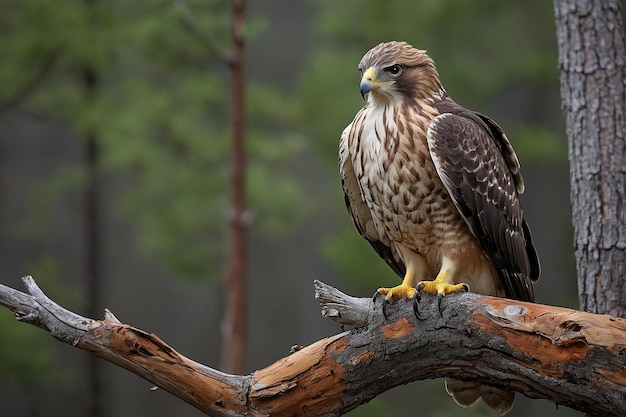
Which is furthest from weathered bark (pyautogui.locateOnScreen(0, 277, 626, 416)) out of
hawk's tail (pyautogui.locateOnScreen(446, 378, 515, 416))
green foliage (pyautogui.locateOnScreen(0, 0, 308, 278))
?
green foliage (pyautogui.locateOnScreen(0, 0, 308, 278))

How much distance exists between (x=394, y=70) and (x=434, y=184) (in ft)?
1.68

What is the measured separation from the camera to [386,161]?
330cm

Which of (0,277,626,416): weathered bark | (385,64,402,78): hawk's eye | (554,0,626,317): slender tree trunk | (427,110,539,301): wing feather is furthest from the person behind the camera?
(554,0,626,317): slender tree trunk

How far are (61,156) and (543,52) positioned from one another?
4.65m

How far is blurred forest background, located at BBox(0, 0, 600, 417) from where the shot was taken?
6.51 metres

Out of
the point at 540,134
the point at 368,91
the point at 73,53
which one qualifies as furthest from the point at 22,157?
the point at 368,91

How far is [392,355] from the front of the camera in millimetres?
2986

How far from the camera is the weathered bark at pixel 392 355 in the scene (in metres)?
2.70

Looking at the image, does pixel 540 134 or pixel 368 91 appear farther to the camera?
pixel 540 134

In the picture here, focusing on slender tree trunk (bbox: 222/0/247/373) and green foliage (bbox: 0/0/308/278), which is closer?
slender tree trunk (bbox: 222/0/247/373)

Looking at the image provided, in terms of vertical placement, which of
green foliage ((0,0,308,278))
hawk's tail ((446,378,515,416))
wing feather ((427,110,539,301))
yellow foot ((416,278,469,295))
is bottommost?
hawk's tail ((446,378,515,416))

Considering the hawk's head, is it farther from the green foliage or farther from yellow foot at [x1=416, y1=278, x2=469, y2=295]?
the green foliage

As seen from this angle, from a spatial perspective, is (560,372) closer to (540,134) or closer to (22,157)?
(540,134)

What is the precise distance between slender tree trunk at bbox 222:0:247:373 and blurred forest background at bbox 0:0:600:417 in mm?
242
